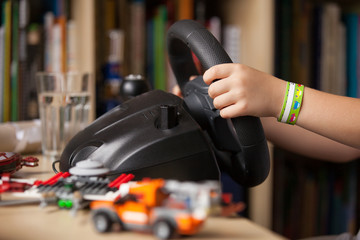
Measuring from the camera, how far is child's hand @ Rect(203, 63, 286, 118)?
20.2 inches

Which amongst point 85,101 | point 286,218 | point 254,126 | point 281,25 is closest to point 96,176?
point 254,126

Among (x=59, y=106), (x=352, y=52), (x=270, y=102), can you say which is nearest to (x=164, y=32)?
(x=59, y=106)

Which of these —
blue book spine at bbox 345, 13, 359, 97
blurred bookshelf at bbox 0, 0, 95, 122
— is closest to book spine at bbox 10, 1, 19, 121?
blurred bookshelf at bbox 0, 0, 95, 122

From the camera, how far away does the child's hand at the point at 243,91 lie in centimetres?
51

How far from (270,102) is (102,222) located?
306 mm

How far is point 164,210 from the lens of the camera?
31 cm

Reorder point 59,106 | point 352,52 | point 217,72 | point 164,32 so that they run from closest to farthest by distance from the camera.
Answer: point 217,72 → point 59,106 → point 164,32 → point 352,52

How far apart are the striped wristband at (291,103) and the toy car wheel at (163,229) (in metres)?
0.32

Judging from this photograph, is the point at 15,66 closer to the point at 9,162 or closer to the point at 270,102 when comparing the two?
the point at 9,162

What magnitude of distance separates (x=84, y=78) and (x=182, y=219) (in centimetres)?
58

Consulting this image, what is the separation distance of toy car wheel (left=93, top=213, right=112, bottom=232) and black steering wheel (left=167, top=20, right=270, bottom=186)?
8.4 inches

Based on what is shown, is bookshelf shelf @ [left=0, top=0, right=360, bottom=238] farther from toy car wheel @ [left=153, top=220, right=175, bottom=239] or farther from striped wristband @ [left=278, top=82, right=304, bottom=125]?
toy car wheel @ [left=153, top=220, right=175, bottom=239]

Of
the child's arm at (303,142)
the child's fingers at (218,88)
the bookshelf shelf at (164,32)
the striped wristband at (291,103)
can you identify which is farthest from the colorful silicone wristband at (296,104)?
the bookshelf shelf at (164,32)

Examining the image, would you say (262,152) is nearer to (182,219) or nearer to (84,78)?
(182,219)
